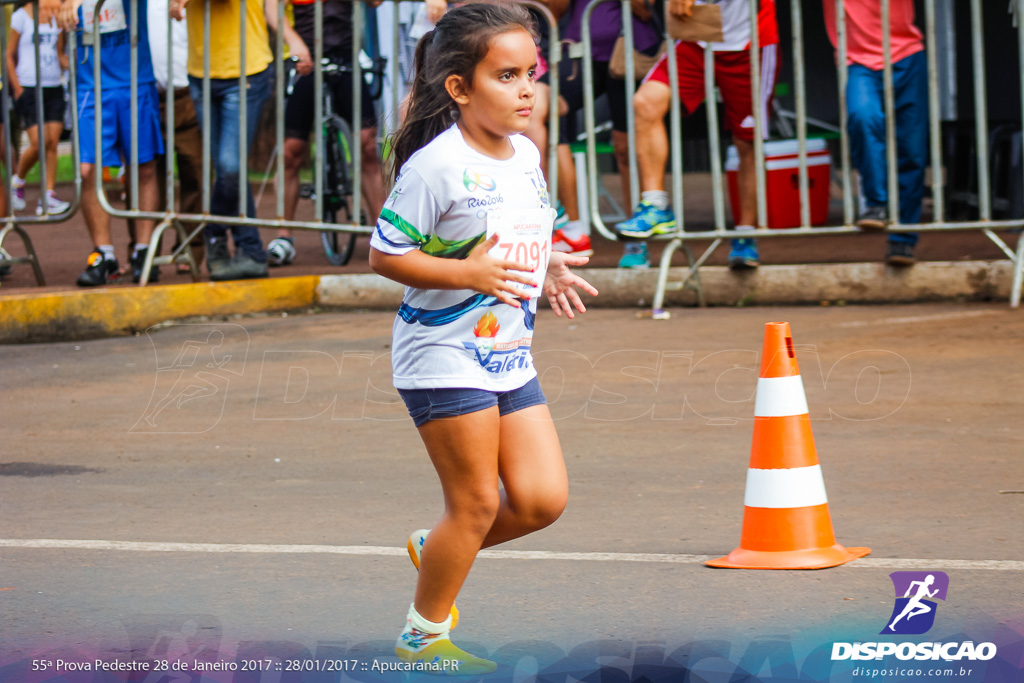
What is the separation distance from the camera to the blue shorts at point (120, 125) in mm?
8719

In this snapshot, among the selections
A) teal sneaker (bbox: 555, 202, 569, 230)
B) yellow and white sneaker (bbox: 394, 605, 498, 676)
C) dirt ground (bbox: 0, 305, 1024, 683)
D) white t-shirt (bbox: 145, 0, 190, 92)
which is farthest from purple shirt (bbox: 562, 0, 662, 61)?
yellow and white sneaker (bbox: 394, 605, 498, 676)

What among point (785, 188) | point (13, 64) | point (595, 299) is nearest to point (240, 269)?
point (595, 299)

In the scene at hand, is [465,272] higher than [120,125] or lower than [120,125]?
lower

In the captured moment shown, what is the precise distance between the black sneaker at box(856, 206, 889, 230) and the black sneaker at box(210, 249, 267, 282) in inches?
148

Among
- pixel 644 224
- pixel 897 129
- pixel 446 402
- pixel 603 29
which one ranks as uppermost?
pixel 603 29

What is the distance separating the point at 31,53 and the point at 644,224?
19.7 feet

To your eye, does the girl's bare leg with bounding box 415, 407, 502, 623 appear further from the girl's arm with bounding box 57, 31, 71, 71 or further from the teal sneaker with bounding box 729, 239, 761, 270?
the girl's arm with bounding box 57, 31, 71, 71

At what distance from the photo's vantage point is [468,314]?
304cm

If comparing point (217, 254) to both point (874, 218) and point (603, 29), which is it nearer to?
point (603, 29)

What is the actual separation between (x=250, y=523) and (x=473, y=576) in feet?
2.99

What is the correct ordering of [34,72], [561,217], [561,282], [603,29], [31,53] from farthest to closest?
[31,53] → [34,72] → [603,29] → [561,217] → [561,282]

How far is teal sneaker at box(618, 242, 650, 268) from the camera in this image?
8445 mm

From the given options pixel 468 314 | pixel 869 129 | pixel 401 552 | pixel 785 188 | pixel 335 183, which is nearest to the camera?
pixel 468 314

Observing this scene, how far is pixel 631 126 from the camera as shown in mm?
8062
